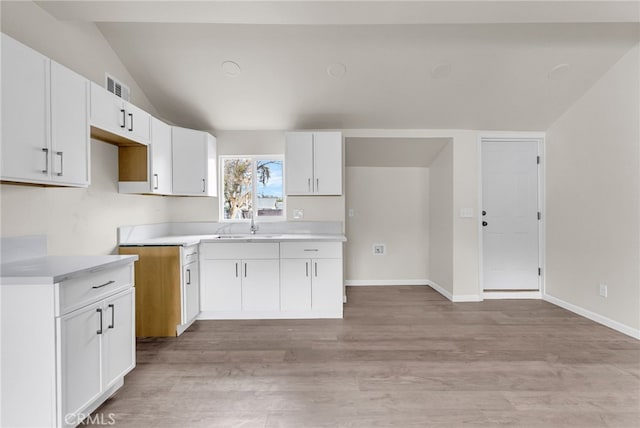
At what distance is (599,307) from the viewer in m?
3.30

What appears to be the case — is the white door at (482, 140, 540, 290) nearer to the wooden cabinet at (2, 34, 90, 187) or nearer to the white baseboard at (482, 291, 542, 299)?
the white baseboard at (482, 291, 542, 299)

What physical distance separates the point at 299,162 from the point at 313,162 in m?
0.17

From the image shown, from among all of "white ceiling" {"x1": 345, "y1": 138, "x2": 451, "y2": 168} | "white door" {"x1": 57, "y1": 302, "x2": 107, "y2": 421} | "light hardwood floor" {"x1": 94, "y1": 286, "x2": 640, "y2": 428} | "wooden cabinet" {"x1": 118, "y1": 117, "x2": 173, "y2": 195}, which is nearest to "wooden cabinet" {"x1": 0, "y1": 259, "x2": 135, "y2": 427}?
"white door" {"x1": 57, "y1": 302, "x2": 107, "y2": 421}

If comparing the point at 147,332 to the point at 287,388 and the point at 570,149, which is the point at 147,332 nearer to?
the point at 287,388

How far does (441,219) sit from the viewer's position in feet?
14.6

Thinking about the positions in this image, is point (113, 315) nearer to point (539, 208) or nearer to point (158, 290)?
point (158, 290)

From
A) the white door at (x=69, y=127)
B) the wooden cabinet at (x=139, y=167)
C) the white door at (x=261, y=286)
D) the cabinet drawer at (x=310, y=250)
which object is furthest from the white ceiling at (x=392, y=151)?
the white door at (x=69, y=127)

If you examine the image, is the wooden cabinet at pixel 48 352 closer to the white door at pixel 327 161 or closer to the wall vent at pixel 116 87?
the wall vent at pixel 116 87

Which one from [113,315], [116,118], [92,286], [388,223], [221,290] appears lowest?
[221,290]

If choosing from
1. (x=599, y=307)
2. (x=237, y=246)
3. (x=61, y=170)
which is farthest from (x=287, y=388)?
(x=599, y=307)

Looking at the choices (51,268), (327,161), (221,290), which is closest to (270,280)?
(221,290)

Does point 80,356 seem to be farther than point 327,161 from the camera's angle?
No

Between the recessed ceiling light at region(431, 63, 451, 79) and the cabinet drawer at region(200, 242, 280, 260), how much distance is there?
2470mm

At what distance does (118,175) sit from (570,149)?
4.92 m
